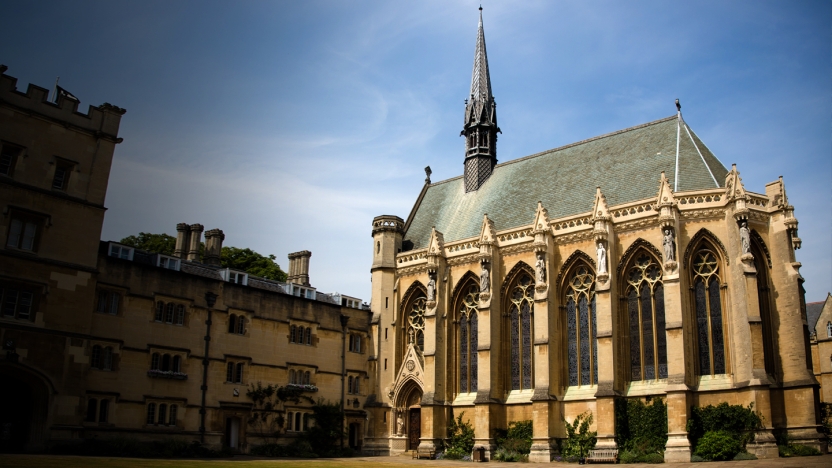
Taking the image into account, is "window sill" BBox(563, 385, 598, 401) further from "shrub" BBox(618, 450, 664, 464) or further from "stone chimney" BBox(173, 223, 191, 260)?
"stone chimney" BBox(173, 223, 191, 260)

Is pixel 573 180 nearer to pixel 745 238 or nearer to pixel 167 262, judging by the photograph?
pixel 745 238

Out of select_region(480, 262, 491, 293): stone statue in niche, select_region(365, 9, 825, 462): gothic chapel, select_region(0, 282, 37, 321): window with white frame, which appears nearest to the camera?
select_region(0, 282, 37, 321): window with white frame

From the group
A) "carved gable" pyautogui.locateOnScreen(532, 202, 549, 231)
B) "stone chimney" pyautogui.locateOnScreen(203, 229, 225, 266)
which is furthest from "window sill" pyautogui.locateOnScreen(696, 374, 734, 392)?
"stone chimney" pyautogui.locateOnScreen(203, 229, 225, 266)

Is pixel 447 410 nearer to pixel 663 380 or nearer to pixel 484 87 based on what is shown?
pixel 663 380

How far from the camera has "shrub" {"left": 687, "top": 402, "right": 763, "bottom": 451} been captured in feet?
97.6

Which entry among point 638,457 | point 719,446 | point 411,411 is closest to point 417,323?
point 411,411

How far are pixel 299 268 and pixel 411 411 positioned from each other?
12.8m

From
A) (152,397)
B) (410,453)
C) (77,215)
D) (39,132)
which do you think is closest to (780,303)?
(410,453)

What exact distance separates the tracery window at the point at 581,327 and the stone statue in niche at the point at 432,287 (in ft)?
25.7

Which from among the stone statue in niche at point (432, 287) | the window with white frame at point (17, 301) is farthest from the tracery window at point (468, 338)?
the window with white frame at point (17, 301)

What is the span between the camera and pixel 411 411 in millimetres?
42188

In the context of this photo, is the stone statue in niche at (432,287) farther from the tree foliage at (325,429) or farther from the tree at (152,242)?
the tree at (152,242)

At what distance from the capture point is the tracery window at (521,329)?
3834 cm

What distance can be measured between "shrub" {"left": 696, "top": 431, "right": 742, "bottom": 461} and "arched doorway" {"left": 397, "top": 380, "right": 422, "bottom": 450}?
53.1ft
